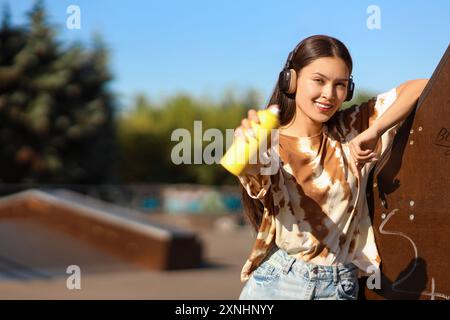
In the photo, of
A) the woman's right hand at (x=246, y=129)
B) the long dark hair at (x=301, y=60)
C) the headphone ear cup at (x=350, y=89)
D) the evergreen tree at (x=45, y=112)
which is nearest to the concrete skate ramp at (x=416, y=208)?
the headphone ear cup at (x=350, y=89)

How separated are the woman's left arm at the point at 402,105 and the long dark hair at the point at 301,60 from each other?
178 mm

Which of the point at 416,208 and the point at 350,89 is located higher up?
the point at 350,89

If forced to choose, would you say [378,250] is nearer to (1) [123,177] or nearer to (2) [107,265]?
(2) [107,265]

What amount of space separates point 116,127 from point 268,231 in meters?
23.9

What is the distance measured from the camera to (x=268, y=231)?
1941mm

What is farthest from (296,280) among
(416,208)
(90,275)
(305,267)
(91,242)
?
(91,242)


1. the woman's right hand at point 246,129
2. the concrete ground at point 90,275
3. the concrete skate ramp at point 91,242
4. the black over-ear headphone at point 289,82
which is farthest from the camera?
the concrete skate ramp at point 91,242

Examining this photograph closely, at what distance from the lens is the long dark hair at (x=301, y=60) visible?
1.96 meters

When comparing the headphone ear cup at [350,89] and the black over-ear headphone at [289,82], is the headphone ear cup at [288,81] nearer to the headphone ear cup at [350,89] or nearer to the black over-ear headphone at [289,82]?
the black over-ear headphone at [289,82]

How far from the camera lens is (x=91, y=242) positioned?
9633 mm

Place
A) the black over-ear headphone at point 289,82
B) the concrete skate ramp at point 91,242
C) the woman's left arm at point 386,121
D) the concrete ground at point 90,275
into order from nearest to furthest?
the woman's left arm at point 386,121
the black over-ear headphone at point 289,82
the concrete ground at point 90,275
the concrete skate ramp at point 91,242

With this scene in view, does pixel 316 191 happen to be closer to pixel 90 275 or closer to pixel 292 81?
pixel 292 81

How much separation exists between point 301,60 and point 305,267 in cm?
63
